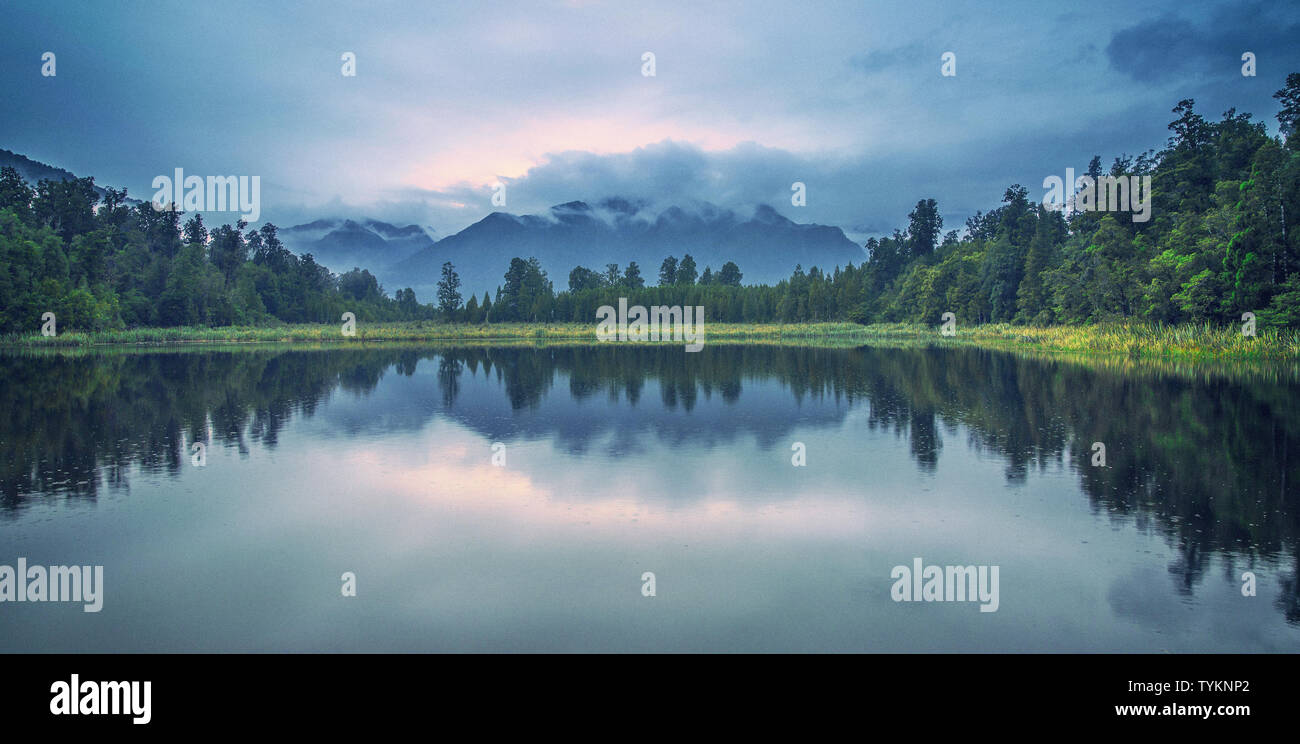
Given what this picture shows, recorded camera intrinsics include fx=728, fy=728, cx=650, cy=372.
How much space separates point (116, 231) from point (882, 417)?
418 ft

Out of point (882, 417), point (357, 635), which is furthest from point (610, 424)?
point (357, 635)

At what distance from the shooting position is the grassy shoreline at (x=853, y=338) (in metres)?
38.9

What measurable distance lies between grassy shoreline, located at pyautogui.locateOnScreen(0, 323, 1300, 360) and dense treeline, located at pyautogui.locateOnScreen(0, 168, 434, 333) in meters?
3.71

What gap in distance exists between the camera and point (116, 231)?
363 feet

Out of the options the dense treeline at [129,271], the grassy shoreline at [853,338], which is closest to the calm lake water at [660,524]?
the grassy shoreline at [853,338]

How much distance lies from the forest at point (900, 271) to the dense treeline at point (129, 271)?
0.79ft

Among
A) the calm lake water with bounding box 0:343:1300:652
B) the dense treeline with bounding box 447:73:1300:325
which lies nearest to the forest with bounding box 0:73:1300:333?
the dense treeline with bounding box 447:73:1300:325

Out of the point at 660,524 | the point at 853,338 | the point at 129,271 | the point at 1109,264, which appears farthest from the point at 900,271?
the point at 660,524

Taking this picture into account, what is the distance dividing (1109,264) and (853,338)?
3622 cm

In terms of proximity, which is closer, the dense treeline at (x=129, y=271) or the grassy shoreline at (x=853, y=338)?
the grassy shoreline at (x=853, y=338)

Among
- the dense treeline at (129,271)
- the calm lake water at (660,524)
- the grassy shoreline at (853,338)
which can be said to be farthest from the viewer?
the dense treeline at (129,271)

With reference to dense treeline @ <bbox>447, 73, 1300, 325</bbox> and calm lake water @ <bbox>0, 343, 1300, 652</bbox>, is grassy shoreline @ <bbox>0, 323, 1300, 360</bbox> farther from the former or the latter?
calm lake water @ <bbox>0, 343, 1300, 652</bbox>

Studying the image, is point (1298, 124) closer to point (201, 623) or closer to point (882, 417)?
→ point (882, 417)

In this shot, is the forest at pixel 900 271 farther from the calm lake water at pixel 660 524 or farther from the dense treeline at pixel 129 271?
the calm lake water at pixel 660 524
